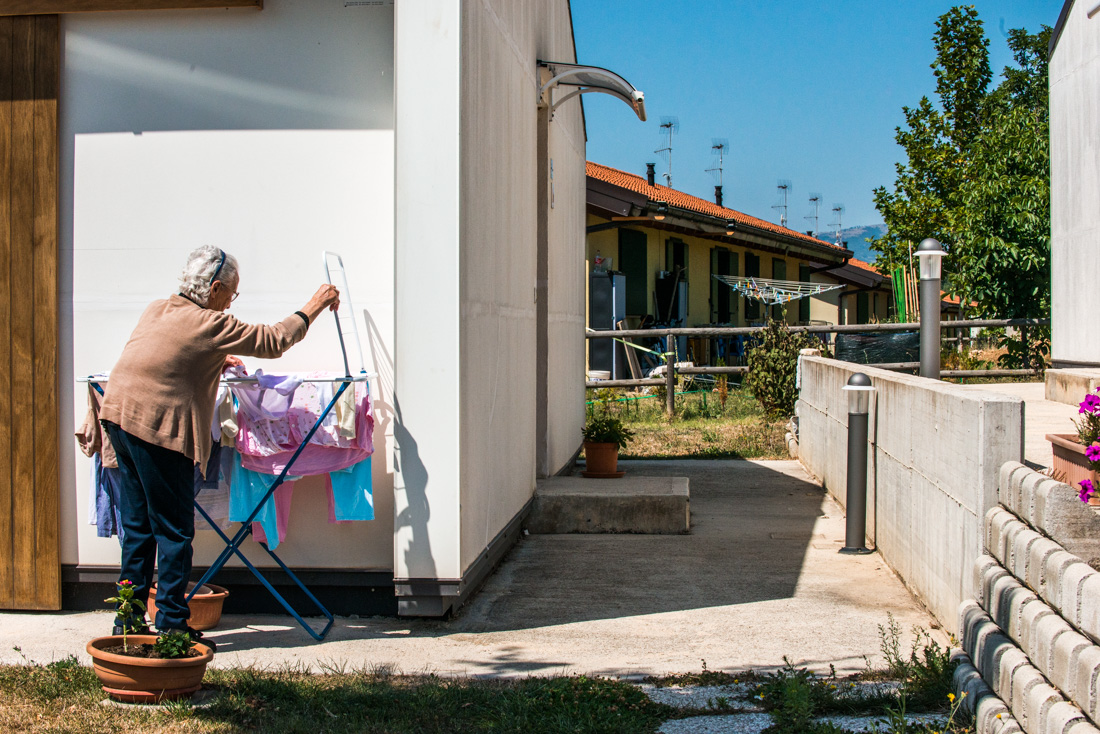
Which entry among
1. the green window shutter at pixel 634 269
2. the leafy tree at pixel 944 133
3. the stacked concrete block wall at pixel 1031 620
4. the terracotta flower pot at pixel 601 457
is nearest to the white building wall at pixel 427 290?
the stacked concrete block wall at pixel 1031 620

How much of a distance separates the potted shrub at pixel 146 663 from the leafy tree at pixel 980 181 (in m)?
15.6

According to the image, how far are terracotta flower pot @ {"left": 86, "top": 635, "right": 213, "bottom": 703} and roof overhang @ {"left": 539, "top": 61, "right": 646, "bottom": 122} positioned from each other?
515cm

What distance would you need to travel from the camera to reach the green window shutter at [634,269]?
19.1m

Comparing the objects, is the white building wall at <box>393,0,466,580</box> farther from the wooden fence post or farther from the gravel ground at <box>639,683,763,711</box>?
the wooden fence post

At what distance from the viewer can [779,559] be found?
6.47 m

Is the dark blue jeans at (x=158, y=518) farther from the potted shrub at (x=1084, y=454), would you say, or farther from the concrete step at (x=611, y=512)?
the potted shrub at (x=1084, y=454)

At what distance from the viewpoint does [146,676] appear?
12.5 feet

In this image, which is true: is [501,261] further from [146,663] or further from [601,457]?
[601,457]

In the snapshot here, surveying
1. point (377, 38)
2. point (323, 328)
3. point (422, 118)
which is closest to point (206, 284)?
point (323, 328)

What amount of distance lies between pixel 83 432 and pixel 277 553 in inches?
44.4

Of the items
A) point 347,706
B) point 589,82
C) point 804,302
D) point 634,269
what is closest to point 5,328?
point 347,706

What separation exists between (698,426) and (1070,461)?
7.73 m

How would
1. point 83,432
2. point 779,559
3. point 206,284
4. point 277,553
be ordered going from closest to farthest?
point 206,284
point 83,432
point 277,553
point 779,559

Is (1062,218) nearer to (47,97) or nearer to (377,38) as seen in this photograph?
(377,38)
